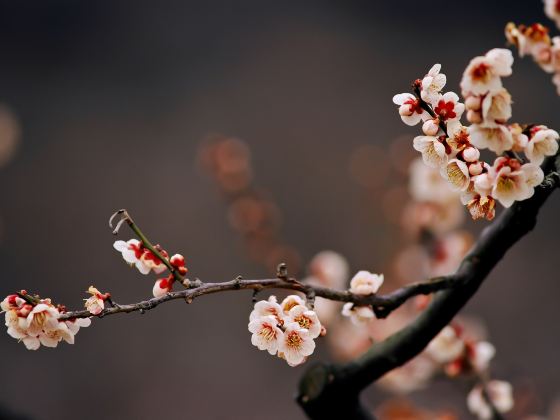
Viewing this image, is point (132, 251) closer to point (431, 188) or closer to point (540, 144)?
point (540, 144)

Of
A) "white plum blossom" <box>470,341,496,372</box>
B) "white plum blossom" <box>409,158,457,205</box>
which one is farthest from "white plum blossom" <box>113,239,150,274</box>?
"white plum blossom" <box>409,158,457,205</box>

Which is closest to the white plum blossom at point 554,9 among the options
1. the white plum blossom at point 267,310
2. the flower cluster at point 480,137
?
the flower cluster at point 480,137

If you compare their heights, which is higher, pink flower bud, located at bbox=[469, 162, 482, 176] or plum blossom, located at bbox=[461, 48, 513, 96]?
plum blossom, located at bbox=[461, 48, 513, 96]

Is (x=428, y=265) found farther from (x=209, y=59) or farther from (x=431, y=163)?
(x=209, y=59)

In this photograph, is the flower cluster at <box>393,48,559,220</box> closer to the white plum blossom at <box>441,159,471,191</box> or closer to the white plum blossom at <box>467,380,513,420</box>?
the white plum blossom at <box>441,159,471,191</box>

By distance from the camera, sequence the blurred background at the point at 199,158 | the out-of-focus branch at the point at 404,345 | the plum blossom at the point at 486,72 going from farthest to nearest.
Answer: the blurred background at the point at 199,158
the out-of-focus branch at the point at 404,345
the plum blossom at the point at 486,72

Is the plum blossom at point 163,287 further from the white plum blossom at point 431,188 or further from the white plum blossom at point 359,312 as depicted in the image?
the white plum blossom at point 431,188

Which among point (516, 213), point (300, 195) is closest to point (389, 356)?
point (516, 213)

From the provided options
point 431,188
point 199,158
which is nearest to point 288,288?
point 431,188
